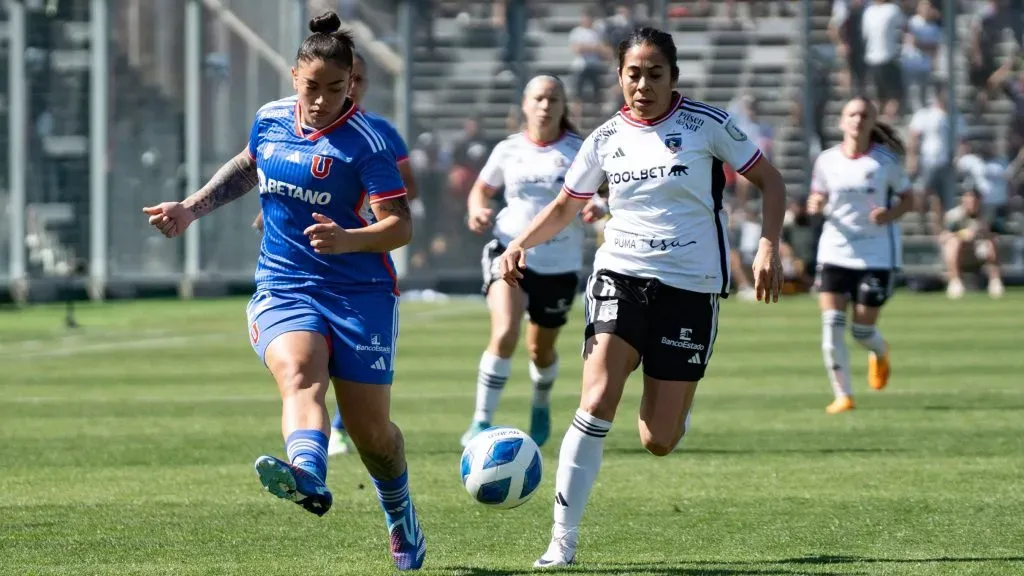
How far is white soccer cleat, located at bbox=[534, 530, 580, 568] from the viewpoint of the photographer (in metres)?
7.36

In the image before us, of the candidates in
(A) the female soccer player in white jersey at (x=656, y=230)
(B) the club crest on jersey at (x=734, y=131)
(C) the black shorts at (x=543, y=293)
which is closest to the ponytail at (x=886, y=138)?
(C) the black shorts at (x=543, y=293)

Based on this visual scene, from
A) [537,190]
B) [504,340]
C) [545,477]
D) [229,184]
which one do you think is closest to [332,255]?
[229,184]

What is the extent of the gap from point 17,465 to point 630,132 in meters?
5.02

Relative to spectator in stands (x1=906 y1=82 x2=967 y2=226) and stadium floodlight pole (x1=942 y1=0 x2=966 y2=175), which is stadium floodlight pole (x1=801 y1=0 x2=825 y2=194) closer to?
spectator in stands (x1=906 y1=82 x2=967 y2=226)

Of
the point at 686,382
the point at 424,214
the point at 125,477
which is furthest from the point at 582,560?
the point at 424,214

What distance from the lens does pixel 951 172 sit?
1293 inches

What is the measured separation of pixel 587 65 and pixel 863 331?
19752 mm

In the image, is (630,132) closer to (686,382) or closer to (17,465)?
(686,382)

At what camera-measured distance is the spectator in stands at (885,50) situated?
33.2 meters

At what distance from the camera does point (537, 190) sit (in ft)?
40.0

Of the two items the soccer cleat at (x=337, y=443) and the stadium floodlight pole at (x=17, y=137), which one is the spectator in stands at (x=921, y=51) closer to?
the stadium floodlight pole at (x=17, y=137)

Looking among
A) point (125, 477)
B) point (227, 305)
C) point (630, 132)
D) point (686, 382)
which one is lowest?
point (227, 305)

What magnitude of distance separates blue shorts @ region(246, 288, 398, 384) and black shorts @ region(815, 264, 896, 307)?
7.63 m

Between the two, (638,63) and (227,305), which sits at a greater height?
(638,63)
